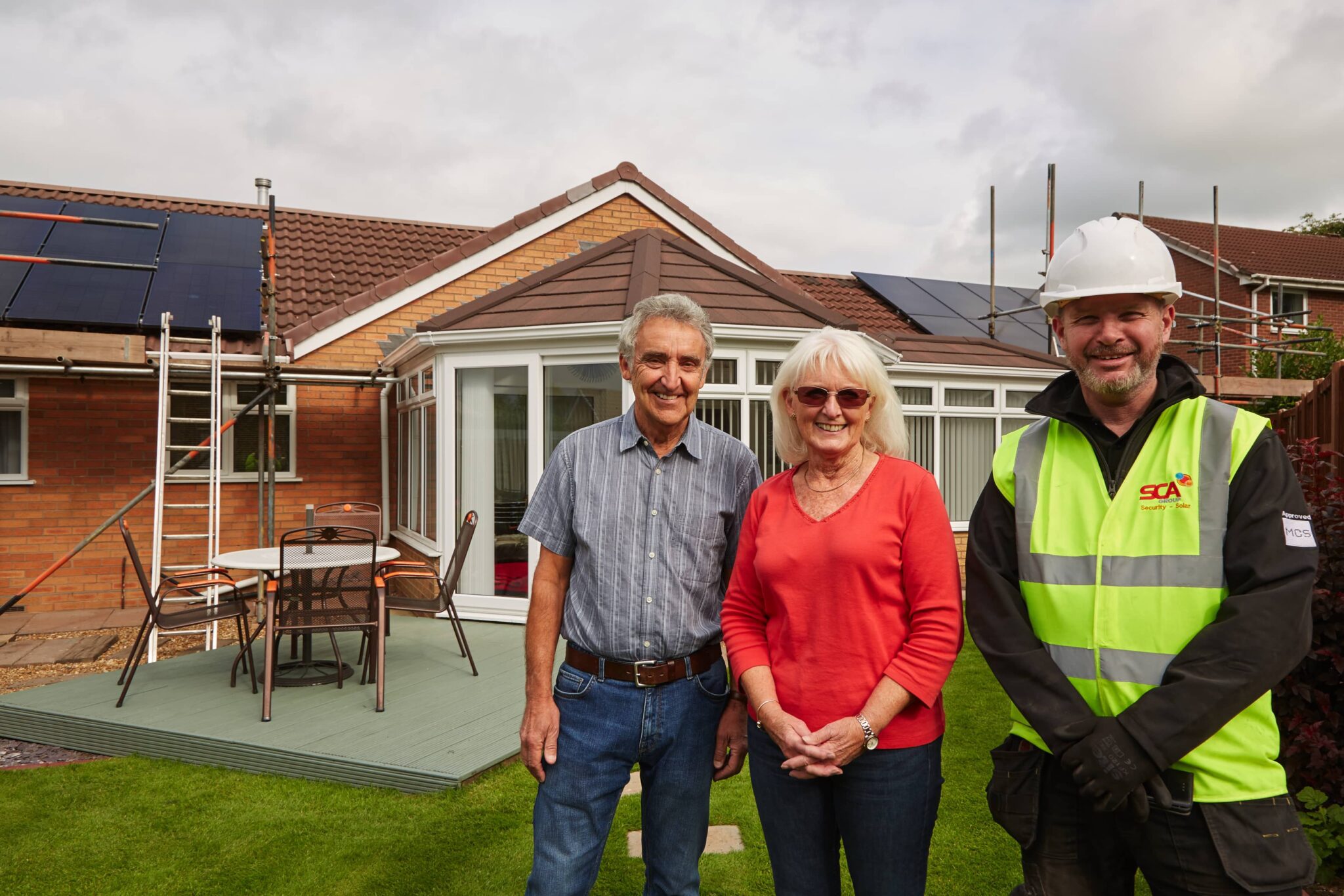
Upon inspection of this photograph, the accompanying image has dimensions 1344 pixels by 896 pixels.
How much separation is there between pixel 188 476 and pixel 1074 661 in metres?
10.2

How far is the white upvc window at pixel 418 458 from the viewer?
27.7 ft

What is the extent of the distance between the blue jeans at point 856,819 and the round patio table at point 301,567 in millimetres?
4009

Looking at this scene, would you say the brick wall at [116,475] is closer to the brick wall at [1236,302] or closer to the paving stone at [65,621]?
the paving stone at [65,621]

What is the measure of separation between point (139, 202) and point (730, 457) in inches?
570

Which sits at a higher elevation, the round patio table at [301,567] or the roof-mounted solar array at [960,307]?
the roof-mounted solar array at [960,307]

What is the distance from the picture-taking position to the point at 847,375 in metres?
1.93

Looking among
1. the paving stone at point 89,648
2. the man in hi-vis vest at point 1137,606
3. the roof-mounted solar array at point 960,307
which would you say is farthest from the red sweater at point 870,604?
the roof-mounted solar array at point 960,307

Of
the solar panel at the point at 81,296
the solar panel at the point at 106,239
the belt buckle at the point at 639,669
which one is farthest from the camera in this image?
the solar panel at the point at 106,239

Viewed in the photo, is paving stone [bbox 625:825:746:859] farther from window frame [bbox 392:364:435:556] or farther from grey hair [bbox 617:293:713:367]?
window frame [bbox 392:364:435:556]

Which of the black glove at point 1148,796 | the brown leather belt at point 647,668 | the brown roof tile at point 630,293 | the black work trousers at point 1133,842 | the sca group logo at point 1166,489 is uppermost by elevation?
the brown roof tile at point 630,293

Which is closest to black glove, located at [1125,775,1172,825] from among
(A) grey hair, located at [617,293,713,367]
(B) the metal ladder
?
(A) grey hair, located at [617,293,713,367]

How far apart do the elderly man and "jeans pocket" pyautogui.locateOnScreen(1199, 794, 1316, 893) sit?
1.06m

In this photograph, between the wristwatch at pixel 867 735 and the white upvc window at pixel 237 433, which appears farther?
the white upvc window at pixel 237 433

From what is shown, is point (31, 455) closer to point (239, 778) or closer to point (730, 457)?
point (239, 778)
